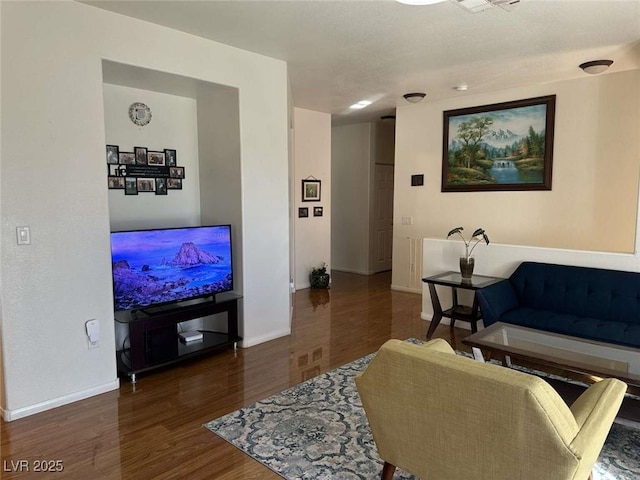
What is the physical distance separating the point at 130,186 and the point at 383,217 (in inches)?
201

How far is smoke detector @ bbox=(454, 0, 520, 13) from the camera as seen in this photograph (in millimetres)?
2811

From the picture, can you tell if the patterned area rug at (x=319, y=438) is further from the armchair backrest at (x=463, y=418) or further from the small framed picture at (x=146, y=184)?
the small framed picture at (x=146, y=184)

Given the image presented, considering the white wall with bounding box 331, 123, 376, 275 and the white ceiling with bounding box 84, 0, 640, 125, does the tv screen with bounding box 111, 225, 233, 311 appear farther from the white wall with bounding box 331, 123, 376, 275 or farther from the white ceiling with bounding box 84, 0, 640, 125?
the white wall with bounding box 331, 123, 376, 275

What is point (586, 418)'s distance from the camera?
1.61 meters

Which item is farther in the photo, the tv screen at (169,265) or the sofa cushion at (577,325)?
the tv screen at (169,265)

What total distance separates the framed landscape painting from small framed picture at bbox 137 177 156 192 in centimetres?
378

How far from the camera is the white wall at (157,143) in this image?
372cm

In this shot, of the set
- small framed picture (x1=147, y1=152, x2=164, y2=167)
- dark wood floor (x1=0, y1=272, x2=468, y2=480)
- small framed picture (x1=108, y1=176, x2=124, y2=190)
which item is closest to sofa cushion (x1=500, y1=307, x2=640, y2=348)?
dark wood floor (x1=0, y1=272, x2=468, y2=480)

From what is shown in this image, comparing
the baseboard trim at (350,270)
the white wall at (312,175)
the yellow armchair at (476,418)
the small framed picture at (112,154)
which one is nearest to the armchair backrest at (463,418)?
the yellow armchair at (476,418)

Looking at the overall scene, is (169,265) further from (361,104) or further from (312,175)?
(361,104)

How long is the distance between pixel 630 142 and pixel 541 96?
1.06m

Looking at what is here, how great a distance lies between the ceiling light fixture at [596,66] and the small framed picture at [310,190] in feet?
12.4

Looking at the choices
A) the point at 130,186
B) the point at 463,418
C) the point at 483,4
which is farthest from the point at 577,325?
the point at 130,186

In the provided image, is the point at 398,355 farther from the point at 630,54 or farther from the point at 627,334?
the point at 630,54
